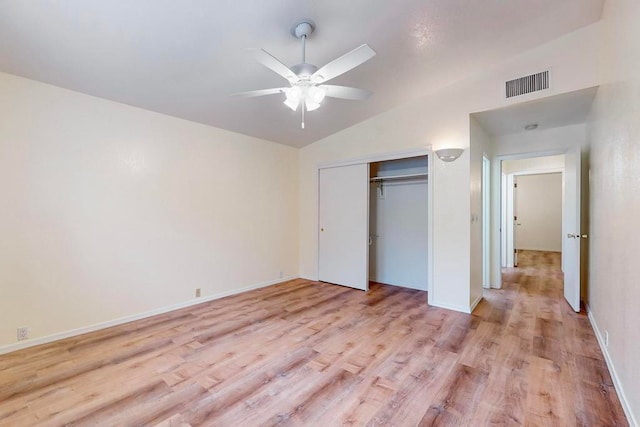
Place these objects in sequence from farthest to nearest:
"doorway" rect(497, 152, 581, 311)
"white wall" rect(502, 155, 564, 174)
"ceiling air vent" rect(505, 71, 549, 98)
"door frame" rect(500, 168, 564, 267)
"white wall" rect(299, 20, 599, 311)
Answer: "door frame" rect(500, 168, 564, 267) < "white wall" rect(502, 155, 564, 174) < "doorway" rect(497, 152, 581, 311) < "ceiling air vent" rect(505, 71, 549, 98) < "white wall" rect(299, 20, 599, 311)

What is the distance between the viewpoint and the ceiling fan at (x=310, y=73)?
1.93 metres

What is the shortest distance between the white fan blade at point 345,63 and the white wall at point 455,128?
7.12 ft

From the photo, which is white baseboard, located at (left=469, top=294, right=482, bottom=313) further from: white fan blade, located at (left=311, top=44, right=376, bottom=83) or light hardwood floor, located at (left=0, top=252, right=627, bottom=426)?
white fan blade, located at (left=311, top=44, right=376, bottom=83)

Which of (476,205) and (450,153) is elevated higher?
(450,153)

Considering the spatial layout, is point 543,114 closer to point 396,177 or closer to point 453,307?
point 396,177

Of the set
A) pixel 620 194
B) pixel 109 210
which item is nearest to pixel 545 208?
pixel 620 194

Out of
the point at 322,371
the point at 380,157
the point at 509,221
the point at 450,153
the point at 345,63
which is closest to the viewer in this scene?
the point at 345,63

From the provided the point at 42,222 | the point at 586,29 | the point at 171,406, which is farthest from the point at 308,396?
the point at 586,29

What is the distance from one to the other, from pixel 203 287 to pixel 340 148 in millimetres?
3081

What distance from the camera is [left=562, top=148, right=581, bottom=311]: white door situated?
11.6 ft

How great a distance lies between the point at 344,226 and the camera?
4.89 meters

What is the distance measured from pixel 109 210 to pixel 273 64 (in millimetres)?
2548

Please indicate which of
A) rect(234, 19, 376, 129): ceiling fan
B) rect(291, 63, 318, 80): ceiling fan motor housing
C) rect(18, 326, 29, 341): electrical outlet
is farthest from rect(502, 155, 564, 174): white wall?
rect(18, 326, 29, 341): electrical outlet

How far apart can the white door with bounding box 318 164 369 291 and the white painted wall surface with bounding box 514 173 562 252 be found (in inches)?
253
